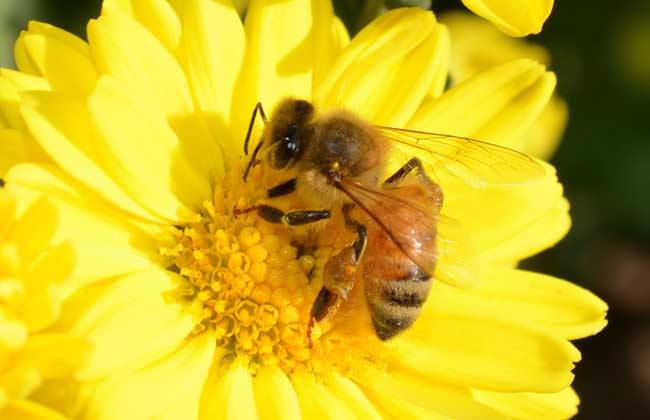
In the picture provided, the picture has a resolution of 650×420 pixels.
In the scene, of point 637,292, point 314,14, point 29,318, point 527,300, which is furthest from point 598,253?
point 29,318

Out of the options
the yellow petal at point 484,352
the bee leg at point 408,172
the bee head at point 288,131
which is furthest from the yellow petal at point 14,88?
the yellow petal at point 484,352

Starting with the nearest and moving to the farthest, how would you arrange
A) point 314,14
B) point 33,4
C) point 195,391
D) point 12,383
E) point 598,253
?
point 12,383
point 195,391
point 314,14
point 33,4
point 598,253

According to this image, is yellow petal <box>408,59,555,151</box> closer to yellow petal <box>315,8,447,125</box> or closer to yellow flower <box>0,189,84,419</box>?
yellow petal <box>315,8,447,125</box>

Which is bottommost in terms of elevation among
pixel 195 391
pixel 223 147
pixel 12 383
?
pixel 195 391

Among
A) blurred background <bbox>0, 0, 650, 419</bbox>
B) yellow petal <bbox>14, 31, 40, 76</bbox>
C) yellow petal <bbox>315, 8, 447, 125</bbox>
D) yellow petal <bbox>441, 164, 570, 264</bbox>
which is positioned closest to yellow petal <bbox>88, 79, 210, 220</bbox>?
yellow petal <bbox>14, 31, 40, 76</bbox>

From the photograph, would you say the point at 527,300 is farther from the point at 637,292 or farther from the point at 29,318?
the point at 637,292

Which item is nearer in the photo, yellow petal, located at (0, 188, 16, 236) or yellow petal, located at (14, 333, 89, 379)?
yellow petal, located at (14, 333, 89, 379)
